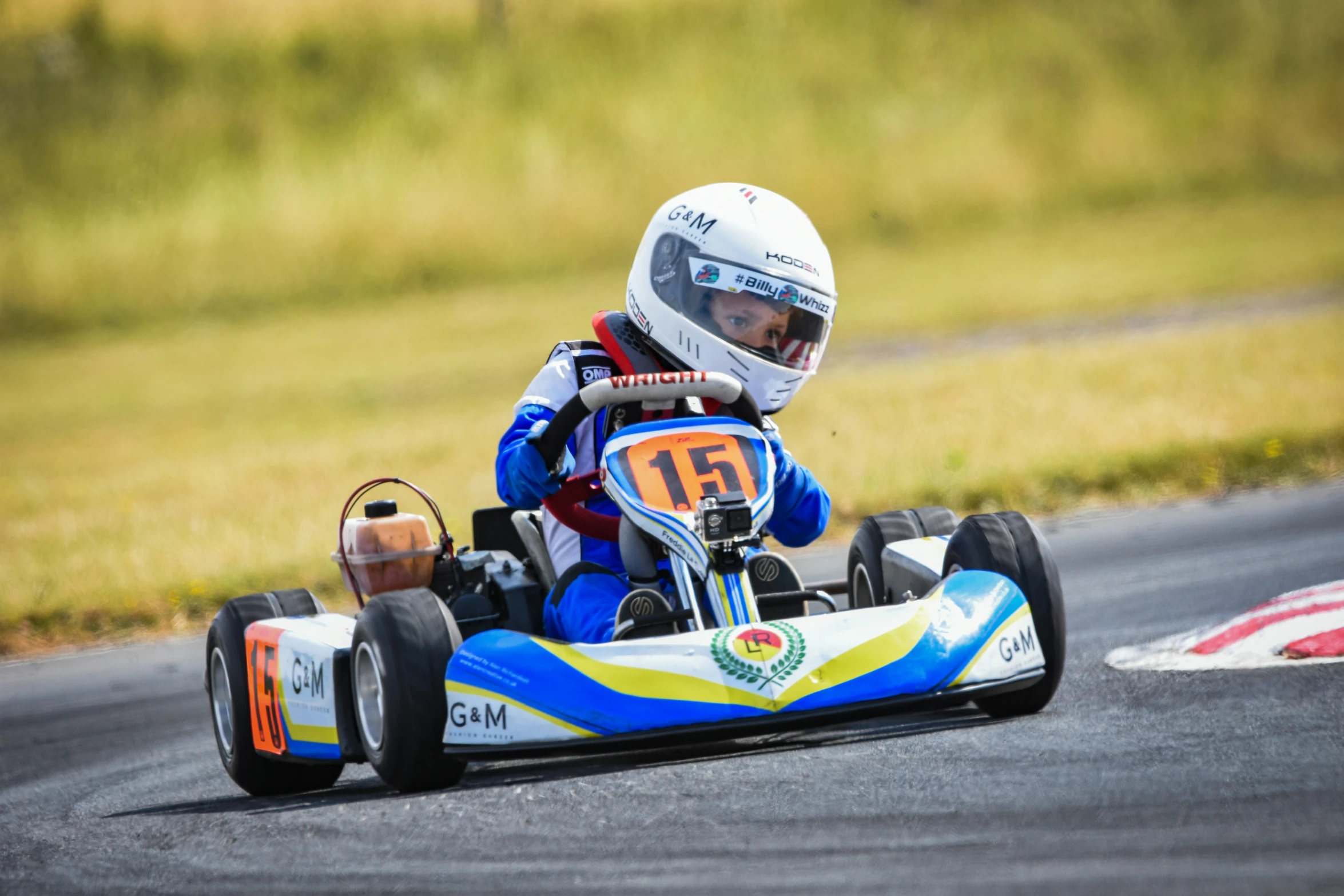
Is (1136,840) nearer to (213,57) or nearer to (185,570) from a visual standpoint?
(185,570)

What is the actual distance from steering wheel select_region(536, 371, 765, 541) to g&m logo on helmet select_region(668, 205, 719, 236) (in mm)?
434

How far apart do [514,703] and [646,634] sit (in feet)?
1.46

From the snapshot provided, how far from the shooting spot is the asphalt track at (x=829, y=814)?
9.71 ft

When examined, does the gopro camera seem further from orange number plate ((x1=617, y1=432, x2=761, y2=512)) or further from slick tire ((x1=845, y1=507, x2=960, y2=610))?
slick tire ((x1=845, y1=507, x2=960, y2=610))

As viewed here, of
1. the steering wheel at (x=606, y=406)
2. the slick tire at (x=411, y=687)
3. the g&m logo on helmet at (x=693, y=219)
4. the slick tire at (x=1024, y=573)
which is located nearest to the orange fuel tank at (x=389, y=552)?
the steering wheel at (x=606, y=406)

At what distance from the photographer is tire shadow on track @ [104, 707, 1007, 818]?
418 cm

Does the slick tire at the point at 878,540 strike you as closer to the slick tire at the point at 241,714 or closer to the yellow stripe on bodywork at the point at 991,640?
the yellow stripe on bodywork at the point at 991,640

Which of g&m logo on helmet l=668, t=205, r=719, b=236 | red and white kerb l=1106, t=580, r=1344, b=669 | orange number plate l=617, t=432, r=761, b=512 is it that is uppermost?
g&m logo on helmet l=668, t=205, r=719, b=236

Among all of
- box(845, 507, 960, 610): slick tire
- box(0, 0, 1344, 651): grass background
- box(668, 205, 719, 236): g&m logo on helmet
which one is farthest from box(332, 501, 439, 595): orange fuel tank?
box(0, 0, 1344, 651): grass background

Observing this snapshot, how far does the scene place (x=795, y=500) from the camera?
4.86m

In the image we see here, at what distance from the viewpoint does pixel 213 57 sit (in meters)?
39.4

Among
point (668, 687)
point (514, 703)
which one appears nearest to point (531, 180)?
point (514, 703)

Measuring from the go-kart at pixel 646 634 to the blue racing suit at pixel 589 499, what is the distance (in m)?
0.07

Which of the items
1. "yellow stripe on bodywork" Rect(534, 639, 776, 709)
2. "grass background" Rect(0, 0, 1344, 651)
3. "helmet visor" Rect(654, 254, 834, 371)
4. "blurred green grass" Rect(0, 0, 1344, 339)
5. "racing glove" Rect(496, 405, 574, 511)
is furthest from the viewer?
"blurred green grass" Rect(0, 0, 1344, 339)
